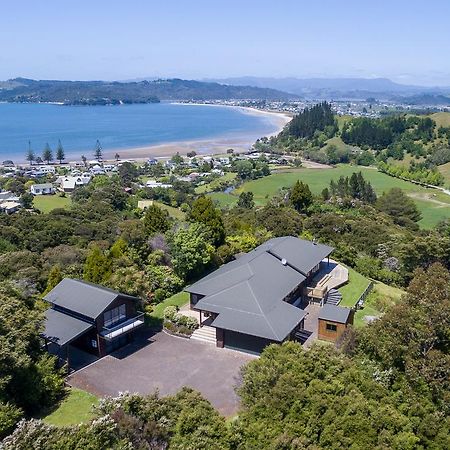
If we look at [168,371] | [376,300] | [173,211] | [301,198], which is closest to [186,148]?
[173,211]

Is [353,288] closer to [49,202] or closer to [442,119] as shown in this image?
[49,202]

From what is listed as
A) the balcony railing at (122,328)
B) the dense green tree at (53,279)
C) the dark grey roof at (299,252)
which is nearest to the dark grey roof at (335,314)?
the dark grey roof at (299,252)

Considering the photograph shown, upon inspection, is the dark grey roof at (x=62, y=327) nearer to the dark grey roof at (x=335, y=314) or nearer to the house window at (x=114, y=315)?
the house window at (x=114, y=315)

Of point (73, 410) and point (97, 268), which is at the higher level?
point (97, 268)

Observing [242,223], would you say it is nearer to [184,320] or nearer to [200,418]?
[184,320]

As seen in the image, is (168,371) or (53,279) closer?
(168,371)

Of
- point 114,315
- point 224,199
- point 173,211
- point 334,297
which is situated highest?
point 114,315

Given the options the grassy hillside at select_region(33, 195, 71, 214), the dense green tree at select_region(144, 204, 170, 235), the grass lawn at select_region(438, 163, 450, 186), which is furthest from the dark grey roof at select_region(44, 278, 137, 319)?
the grass lawn at select_region(438, 163, 450, 186)

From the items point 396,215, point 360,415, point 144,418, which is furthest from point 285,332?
point 396,215
